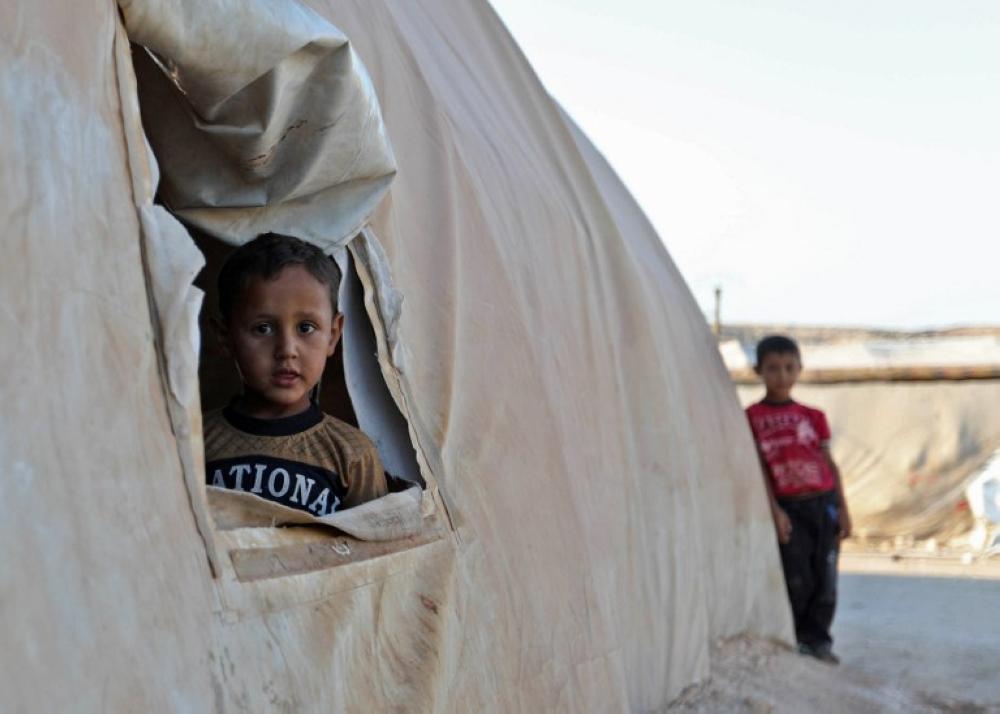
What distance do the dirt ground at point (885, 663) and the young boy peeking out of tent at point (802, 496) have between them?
243mm

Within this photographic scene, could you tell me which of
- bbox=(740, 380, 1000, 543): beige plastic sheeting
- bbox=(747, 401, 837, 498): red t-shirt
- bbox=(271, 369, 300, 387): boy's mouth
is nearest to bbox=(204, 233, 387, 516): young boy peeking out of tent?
bbox=(271, 369, 300, 387): boy's mouth

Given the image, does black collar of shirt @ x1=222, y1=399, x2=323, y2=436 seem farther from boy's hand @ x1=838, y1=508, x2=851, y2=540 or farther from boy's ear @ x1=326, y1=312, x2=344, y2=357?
boy's hand @ x1=838, y1=508, x2=851, y2=540

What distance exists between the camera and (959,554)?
9438 millimetres

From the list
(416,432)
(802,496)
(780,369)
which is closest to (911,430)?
(802,496)

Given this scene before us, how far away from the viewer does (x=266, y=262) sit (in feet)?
7.30

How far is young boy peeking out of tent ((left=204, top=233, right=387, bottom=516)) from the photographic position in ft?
7.22

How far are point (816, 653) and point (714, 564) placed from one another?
950mm

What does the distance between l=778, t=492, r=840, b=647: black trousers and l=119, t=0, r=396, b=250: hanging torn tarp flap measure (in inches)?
131

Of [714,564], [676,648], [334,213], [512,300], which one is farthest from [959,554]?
[334,213]

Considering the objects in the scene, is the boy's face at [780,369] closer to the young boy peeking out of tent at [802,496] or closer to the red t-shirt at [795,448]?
the young boy peeking out of tent at [802,496]

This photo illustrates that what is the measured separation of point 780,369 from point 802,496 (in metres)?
0.54

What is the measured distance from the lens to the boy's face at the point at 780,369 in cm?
512

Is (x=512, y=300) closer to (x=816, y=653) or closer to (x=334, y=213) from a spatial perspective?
(x=334, y=213)

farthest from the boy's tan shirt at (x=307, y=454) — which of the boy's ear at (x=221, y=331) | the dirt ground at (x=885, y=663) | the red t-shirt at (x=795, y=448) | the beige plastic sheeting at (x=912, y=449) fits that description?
the beige plastic sheeting at (x=912, y=449)
